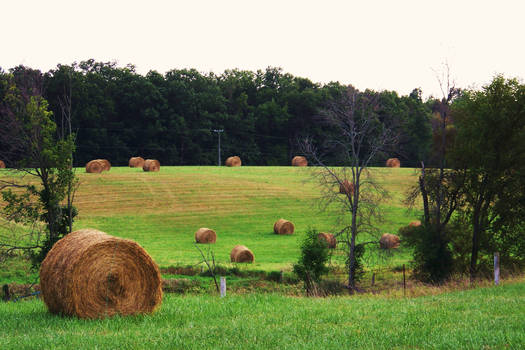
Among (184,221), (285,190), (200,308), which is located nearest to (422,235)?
(200,308)

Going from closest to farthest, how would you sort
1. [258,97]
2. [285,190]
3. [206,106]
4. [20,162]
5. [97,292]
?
[97,292] → [20,162] → [285,190] → [206,106] → [258,97]

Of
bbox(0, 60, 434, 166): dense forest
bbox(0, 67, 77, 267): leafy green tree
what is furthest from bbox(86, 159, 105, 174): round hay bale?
bbox(0, 67, 77, 267): leafy green tree

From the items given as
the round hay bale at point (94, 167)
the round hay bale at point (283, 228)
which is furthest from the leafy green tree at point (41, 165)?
the round hay bale at point (94, 167)

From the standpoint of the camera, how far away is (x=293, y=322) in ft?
30.4

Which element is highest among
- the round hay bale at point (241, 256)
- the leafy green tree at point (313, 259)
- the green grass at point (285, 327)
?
the green grass at point (285, 327)

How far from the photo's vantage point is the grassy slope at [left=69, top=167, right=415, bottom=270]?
113ft

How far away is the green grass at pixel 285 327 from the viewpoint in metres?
7.55

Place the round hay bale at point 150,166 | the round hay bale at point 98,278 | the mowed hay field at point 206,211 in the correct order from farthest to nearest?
the round hay bale at point 150,166 → the mowed hay field at point 206,211 → the round hay bale at point 98,278

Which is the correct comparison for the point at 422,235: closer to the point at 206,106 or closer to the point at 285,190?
the point at 285,190

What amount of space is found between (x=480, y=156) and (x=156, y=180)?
3594 centimetres

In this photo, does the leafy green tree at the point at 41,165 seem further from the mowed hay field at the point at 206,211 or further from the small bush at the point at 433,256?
the small bush at the point at 433,256

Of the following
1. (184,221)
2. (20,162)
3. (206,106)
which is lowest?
(184,221)

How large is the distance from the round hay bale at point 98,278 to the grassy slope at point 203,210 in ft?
52.1

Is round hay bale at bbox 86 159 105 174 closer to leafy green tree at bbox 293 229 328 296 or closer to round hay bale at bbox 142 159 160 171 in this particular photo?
round hay bale at bbox 142 159 160 171
